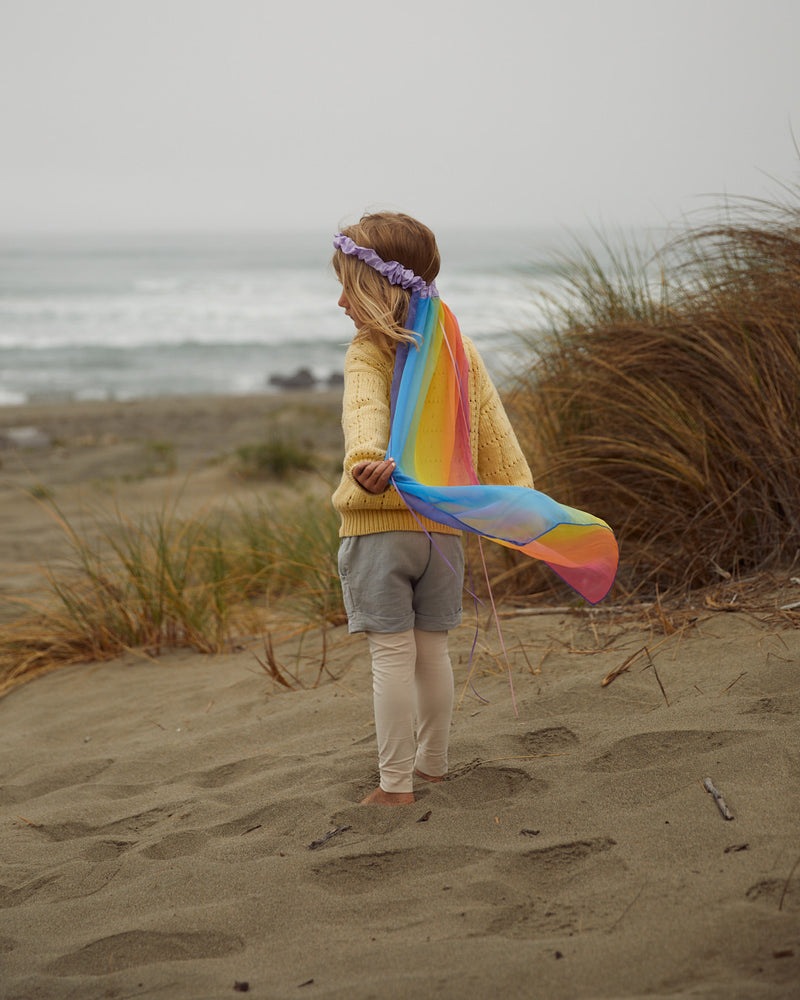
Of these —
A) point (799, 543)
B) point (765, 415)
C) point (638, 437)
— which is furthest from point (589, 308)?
point (799, 543)

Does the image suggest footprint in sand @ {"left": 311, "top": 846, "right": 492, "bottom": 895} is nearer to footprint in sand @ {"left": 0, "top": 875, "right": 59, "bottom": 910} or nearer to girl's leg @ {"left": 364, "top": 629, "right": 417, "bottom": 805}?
girl's leg @ {"left": 364, "top": 629, "right": 417, "bottom": 805}

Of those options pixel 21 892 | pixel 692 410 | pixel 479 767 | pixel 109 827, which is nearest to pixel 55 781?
pixel 109 827

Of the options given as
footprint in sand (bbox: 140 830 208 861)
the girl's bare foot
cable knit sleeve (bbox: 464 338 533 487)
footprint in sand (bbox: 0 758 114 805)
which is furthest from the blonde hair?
footprint in sand (bbox: 0 758 114 805)

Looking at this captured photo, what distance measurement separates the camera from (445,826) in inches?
91.1

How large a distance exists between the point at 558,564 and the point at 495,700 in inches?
35.1

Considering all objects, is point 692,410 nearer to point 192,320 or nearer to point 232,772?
point 232,772

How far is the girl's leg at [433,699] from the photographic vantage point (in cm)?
255

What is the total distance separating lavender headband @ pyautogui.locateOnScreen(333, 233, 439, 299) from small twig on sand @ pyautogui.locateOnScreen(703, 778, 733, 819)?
60.0 inches

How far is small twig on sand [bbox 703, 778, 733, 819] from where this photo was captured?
6.81ft

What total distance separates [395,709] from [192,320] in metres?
31.9

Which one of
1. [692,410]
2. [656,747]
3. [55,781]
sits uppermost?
[692,410]

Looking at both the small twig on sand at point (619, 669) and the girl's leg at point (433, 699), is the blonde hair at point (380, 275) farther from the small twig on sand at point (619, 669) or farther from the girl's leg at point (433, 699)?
the small twig on sand at point (619, 669)

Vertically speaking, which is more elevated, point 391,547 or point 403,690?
point 391,547

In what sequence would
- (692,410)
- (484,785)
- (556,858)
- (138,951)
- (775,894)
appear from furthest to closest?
(692,410), (484,785), (556,858), (138,951), (775,894)
